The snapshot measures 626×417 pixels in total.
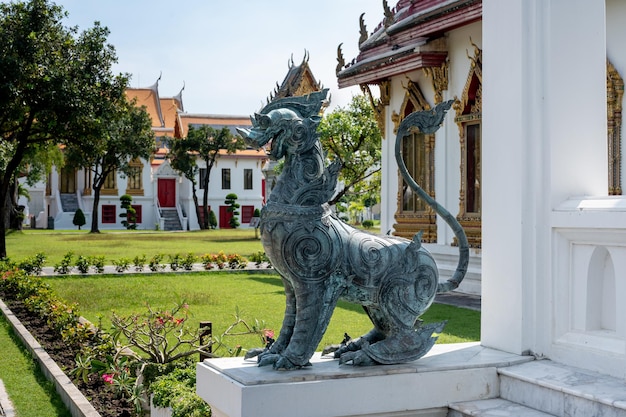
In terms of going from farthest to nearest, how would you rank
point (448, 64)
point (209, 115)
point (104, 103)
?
point (209, 115) < point (104, 103) < point (448, 64)

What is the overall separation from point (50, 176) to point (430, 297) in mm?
54258

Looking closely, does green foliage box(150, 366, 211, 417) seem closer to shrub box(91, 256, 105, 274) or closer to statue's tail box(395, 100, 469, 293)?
statue's tail box(395, 100, 469, 293)

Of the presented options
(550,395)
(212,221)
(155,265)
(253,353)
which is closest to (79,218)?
(212,221)

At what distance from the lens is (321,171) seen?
A: 3.36m

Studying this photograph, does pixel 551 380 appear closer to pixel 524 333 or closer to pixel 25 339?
pixel 524 333

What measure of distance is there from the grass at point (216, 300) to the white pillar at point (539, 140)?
3.71 m

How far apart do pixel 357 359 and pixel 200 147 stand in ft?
151

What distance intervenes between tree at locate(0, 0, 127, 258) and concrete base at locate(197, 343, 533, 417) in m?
16.2

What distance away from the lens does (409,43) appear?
1427 cm

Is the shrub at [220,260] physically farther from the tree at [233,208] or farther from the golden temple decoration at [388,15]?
the tree at [233,208]

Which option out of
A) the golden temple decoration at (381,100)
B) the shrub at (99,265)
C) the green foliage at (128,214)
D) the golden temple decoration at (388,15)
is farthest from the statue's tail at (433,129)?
the green foliage at (128,214)

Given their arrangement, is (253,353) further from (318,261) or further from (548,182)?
(548,182)

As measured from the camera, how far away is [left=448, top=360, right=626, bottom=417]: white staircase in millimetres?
3004

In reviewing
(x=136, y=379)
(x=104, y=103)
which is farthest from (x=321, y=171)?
(x=104, y=103)
